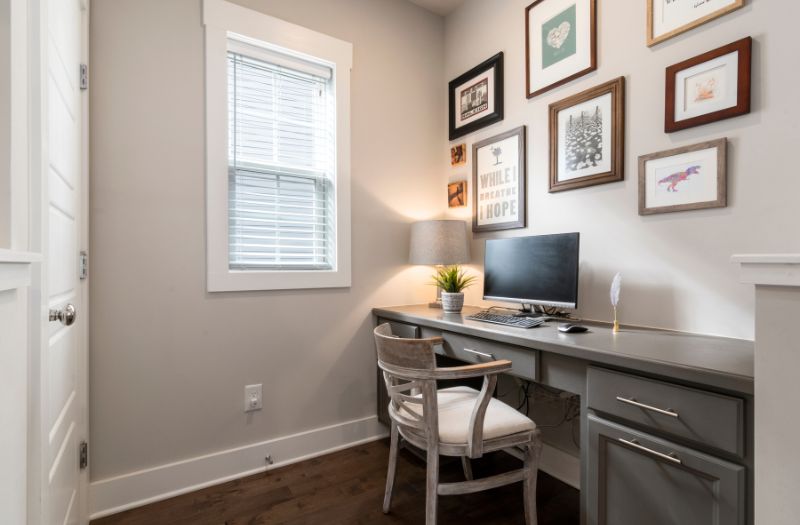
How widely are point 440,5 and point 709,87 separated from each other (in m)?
1.87

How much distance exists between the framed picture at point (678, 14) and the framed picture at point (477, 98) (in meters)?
0.86

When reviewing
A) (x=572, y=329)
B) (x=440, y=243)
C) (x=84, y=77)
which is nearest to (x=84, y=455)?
(x=84, y=77)

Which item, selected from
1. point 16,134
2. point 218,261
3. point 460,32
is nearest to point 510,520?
point 218,261

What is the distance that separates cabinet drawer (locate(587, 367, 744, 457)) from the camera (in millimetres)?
1023

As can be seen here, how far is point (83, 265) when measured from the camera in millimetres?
1689

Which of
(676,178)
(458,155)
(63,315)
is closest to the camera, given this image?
(63,315)

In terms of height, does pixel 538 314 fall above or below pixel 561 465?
above

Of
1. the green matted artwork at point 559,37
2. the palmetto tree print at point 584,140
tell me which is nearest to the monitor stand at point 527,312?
the palmetto tree print at point 584,140

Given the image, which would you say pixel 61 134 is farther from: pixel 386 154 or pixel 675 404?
pixel 675 404

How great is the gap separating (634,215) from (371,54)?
184cm

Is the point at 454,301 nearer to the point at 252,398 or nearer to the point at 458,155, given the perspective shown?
the point at 458,155

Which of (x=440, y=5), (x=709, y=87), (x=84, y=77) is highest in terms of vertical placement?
(x=440, y=5)

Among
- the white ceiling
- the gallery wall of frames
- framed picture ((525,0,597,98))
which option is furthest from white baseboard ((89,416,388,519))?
the white ceiling

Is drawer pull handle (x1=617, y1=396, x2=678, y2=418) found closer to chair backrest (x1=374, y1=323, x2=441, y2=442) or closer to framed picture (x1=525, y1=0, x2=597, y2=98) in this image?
chair backrest (x1=374, y1=323, x2=441, y2=442)
